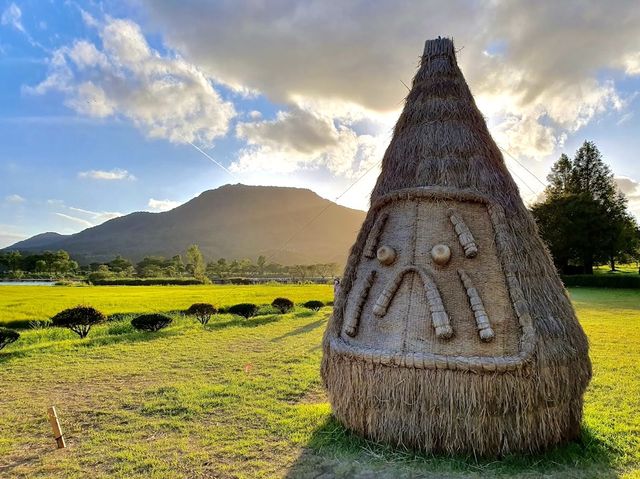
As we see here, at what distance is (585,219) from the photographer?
52.9 m

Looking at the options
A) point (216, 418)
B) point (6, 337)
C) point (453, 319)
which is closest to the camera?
point (453, 319)

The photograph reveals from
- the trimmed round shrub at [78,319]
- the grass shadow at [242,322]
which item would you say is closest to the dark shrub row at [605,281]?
the grass shadow at [242,322]

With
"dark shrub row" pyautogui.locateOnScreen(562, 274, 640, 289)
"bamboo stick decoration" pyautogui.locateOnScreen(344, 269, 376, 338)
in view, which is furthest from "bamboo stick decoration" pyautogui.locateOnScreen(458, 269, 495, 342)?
"dark shrub row" pyautogui.locateOnScreen(562, 274, 640, 289)

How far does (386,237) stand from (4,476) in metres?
7.08

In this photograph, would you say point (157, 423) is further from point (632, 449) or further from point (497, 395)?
point (632, 449)

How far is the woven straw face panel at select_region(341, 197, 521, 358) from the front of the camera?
6.00m

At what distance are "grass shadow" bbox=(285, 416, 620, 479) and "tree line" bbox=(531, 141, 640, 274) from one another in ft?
159

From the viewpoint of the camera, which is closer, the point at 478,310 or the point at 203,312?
the point at 478,310

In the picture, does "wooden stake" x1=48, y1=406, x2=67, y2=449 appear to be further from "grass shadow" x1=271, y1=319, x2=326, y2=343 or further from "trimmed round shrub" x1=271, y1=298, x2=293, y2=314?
"trimmed round shrub" x1=271, y1=298, x2=293, y2=314

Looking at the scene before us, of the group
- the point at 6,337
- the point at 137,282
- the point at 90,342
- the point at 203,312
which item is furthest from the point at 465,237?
the point at 137,282

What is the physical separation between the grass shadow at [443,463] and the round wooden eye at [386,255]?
287cm

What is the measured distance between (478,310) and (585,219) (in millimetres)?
56754

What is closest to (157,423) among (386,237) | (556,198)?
(386,237)

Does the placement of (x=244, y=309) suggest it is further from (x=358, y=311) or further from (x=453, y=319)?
(x=453, y=319)
